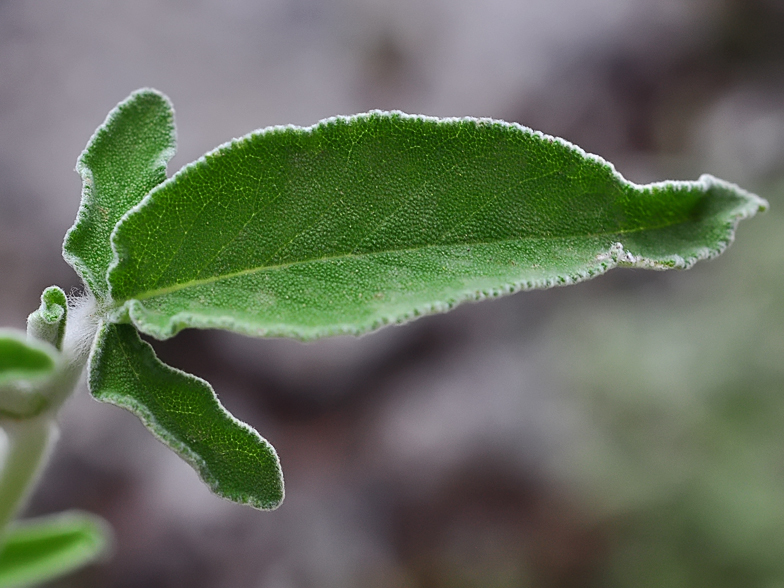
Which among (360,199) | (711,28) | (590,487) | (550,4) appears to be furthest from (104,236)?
(711,28)

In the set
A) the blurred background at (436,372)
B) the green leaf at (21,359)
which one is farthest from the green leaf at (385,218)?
the blurred background at (436,372)

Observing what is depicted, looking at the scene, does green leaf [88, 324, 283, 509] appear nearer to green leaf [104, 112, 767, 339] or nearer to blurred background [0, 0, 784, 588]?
green leaf [104, 112, 767, 339]

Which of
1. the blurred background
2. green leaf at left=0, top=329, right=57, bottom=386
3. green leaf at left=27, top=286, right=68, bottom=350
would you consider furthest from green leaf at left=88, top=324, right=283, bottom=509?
the blurred background

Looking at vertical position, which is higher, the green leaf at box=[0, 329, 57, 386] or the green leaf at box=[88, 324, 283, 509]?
the green leaf at box=[88, 324, 283, 509]

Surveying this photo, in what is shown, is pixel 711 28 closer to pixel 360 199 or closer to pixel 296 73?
pixel 296 73

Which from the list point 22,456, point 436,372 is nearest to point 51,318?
point 22,456

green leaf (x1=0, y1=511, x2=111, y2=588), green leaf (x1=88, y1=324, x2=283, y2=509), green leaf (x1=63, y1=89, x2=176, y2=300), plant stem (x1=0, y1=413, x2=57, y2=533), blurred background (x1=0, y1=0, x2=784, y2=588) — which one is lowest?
green leaf (x1=0, y1=511, x2=111, y2=588)
